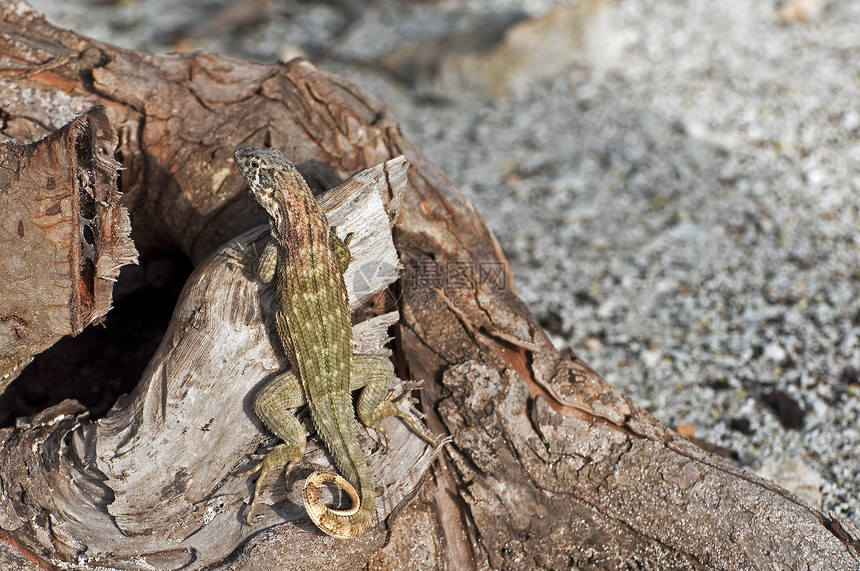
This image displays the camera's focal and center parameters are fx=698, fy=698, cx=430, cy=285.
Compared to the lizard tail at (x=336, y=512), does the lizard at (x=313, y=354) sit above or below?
above

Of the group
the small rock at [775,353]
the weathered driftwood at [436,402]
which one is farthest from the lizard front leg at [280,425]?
the small rock at [775,353]

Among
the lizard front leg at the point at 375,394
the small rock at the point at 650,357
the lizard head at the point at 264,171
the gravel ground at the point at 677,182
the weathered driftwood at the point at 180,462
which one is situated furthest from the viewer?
the small rock at the point at 650,357

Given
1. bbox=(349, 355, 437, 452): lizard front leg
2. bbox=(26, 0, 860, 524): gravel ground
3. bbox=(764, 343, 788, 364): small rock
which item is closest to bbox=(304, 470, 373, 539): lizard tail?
bbox=(349, 355, 437, 452): lizard front leg

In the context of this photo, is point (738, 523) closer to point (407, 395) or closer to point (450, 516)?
point (450, 516)

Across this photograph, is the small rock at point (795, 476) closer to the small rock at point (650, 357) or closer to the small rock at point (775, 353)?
the small rock at point (775, 353)

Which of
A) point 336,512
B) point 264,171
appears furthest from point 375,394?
point 264,171

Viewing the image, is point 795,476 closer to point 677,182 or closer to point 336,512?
point 336,512

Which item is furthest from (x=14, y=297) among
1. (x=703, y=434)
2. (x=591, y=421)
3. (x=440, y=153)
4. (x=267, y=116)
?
(x=440, y=153)
